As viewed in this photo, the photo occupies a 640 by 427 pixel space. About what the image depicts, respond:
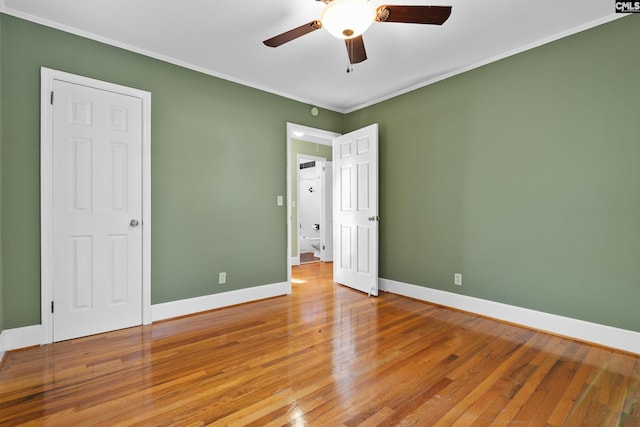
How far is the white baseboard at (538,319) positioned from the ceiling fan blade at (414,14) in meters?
2.66

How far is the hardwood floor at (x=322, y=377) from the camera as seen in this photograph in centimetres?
169

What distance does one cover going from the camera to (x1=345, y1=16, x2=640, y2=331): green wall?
8.06 feet

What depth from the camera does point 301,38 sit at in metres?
2.79

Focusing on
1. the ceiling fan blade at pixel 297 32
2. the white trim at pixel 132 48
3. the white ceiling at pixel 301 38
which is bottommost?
the ceiling fan blade at pixel 297 32

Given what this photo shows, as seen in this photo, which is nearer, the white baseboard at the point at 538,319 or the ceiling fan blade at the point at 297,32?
the ceiling fan blade at the point at 297,32

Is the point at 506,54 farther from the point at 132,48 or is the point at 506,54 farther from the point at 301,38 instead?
the point at 132,48

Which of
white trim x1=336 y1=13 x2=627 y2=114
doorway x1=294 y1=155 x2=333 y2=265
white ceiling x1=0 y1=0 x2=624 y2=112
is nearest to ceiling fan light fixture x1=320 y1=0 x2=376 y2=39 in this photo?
white ceiling x1=0 y1=0 x2=624 y2=112

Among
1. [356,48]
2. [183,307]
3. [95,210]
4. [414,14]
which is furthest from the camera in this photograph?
[183,307]

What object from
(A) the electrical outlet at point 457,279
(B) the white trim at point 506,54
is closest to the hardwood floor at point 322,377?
(A) the electrical outlet at point 457,279

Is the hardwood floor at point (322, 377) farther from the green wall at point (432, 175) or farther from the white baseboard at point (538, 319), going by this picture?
the green wall at point (432, 175)

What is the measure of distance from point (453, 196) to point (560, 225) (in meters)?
1.03

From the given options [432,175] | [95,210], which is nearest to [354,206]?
[432,175]

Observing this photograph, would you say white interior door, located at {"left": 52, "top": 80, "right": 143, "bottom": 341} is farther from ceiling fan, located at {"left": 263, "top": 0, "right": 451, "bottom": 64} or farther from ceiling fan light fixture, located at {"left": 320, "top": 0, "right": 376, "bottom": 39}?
ceiling fan light fixture, located at {"left": 320, "top": 0, "right": 376, "bottom": 39}

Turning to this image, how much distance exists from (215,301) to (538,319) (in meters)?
3.26
